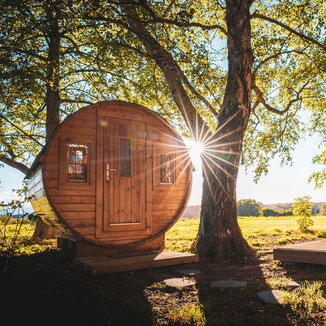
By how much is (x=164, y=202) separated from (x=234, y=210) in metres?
1.58

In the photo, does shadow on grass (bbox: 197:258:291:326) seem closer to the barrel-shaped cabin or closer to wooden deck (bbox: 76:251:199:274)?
wooden deck (bbox: 76:251:199:274)

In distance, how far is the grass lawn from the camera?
3479mm

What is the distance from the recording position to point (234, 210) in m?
7.53

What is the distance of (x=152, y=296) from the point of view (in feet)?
14.5

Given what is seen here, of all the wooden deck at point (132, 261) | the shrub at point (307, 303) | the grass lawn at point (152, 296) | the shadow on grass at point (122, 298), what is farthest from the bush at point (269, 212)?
the shrub at point (307, 303)

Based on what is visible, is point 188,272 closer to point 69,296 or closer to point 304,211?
point 69,296

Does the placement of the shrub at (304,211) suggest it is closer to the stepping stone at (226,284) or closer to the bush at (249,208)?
the stepping stone at (226,284)

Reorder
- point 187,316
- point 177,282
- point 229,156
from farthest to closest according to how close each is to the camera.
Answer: point 229,156 < point 177,282 < point 187,316

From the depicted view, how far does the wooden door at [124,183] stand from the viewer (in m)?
6.79

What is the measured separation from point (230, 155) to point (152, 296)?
13.2ft

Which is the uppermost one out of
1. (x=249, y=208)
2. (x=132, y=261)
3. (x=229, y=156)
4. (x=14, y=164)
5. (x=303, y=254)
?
(x=14, y=164)

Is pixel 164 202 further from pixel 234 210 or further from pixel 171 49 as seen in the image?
pixel 171 49

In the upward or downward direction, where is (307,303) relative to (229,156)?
downward

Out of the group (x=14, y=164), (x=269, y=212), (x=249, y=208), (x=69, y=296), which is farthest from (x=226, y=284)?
(x=269, y=212)
